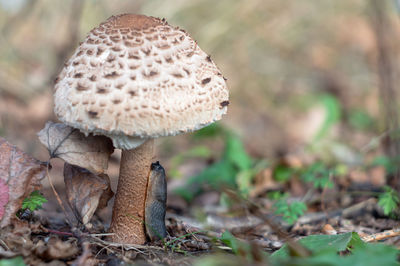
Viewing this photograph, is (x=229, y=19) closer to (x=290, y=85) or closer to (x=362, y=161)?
(x=290, y=85)

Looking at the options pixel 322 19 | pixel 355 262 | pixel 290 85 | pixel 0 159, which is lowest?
pixel 355 262

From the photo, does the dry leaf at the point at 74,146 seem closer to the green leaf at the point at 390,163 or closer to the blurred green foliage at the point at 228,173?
the blurred green foliage at the point at 228,173

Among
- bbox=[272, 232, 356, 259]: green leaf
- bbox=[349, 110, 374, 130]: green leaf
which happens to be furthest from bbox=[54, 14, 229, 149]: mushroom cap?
bbox=[349, 110, 374, 130]: green leaf

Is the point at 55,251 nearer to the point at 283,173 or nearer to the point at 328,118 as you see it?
the point at 283,173

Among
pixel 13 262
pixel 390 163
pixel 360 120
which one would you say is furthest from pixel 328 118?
pixel 13 262

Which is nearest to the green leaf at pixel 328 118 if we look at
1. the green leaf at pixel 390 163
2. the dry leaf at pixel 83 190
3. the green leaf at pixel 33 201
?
the green leaf at pixel 390 163

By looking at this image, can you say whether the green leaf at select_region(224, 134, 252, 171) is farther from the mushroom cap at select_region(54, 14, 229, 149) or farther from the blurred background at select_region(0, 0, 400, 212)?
the mushroom cap at select_region(54, 14, 229, 149)

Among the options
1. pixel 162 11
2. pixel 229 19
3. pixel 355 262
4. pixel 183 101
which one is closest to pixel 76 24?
pixel 162 11
